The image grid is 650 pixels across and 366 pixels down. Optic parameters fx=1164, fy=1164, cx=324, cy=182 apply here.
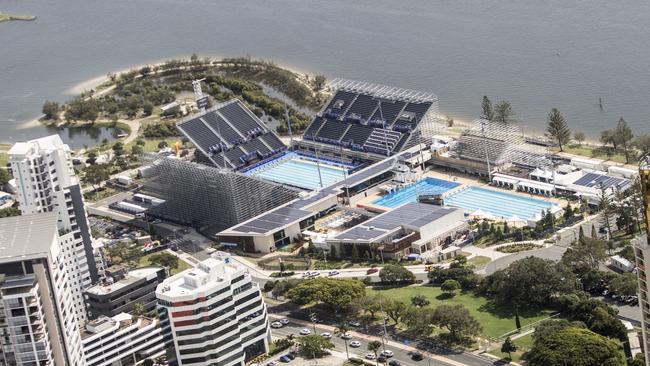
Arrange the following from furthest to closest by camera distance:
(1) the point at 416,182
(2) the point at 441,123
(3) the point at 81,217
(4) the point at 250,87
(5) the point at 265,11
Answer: (5) the point at 265,11
(4) the point at 250,87
(2) the point at 441,123
(1) the point at 416,182
(3) the point at 81,217

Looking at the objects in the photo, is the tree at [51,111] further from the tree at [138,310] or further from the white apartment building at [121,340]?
the white apartment building at [121,340]

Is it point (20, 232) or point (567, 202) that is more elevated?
point (20, 232)

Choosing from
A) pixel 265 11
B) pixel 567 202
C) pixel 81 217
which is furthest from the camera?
pixel 265 11

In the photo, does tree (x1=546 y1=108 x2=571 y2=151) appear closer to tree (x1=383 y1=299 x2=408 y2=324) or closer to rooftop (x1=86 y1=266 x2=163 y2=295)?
tree (x1=383 y1=299 x2=408 y2=324)

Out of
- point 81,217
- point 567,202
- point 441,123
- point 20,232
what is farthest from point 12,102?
point 20,232

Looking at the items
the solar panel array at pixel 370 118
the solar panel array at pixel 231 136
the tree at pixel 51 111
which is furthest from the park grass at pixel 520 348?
the tree at pixel 51 111

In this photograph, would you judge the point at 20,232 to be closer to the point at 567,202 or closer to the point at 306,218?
the point at 306,218
